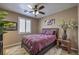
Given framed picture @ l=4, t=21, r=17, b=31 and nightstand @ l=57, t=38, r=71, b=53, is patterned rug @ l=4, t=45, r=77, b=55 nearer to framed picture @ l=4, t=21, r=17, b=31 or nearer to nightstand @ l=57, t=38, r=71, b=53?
nightstand @ l=57, t=38, r=71, b=53

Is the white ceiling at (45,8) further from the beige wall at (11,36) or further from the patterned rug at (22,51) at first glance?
the patterned rug at (22,51)

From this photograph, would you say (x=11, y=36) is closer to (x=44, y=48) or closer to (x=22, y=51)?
(x=22, y=51)

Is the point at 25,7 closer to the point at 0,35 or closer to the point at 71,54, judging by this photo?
the point at 0,35

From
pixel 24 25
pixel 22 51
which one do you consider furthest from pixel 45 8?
pixel 22 51

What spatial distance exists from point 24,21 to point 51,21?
1.70 feet

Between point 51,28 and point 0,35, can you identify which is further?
point 51,28

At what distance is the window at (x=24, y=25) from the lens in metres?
1.93

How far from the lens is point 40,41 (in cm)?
183

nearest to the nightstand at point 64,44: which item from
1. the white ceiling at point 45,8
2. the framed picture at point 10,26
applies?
the white ceiling at point 45,8

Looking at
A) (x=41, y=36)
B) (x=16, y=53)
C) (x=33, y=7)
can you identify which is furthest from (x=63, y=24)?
(x=16, y=53)

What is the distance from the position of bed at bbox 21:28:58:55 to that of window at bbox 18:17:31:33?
0.12m

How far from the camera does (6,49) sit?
1846 mm

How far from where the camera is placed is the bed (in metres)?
1.81

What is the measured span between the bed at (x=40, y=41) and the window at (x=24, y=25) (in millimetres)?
123
